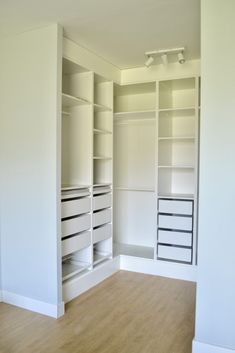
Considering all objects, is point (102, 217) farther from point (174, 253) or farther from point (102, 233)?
point (174, 253)

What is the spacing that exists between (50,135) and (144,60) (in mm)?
1592

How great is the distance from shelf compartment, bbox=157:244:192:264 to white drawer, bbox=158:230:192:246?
62mm

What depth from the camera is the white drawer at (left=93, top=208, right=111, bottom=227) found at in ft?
11.1

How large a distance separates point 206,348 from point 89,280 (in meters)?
1.53

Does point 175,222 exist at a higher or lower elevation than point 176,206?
lower

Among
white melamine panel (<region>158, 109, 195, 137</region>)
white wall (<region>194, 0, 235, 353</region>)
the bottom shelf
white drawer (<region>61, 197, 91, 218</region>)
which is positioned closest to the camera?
white wall (<region>194, 0, 235, 353</region>)

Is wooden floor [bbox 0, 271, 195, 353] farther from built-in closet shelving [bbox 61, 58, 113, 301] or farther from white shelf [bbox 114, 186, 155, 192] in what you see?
white shelf [bbox 114, 186, 155, 192]

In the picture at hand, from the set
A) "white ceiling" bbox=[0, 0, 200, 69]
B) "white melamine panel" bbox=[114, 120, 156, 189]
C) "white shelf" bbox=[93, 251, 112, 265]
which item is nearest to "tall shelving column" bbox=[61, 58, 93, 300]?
"white shelf" bbox=[93, 251, 112, 265]

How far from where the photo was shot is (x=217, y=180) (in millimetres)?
1986

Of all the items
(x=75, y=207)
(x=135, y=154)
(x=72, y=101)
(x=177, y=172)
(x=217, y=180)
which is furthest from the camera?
(x=135, y=154)

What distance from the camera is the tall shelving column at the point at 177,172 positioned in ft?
11.4

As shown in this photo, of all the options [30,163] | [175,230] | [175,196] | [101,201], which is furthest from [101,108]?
[175,230]

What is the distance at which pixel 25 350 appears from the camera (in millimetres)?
2219

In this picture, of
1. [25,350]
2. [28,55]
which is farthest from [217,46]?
[25,350]
